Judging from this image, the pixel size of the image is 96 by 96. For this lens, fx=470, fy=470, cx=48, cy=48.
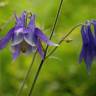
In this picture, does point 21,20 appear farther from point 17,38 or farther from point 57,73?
point 57,73

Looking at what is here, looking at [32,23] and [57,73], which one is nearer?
[32,23]

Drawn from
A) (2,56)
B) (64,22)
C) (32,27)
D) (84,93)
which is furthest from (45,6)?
(32,27)

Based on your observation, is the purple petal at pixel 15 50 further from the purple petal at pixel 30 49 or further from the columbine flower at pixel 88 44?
the columbine flower at pixel 88 44

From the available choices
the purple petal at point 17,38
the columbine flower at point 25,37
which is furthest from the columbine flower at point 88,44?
the purple petal at point 17,38

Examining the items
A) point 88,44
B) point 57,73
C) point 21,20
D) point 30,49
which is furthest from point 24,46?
Result: point 57,73

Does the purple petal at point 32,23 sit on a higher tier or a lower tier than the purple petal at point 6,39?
higher

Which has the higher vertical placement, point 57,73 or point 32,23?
point 32,23

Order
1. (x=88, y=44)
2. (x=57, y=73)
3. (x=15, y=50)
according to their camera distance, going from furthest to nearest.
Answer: (x=57, y=73) → (x=88, y=44) → (x=15, y=50)

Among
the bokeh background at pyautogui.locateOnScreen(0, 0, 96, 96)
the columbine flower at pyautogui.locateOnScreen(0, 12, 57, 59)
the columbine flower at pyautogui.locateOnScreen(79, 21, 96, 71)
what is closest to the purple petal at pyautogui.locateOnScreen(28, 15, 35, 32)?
the columbine flower at pyautogui.locateOnScreen(0, 12, 57, 59)

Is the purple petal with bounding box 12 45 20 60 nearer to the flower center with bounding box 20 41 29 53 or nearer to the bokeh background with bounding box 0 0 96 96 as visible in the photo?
the flower center with bounding box 20 41 29 53
